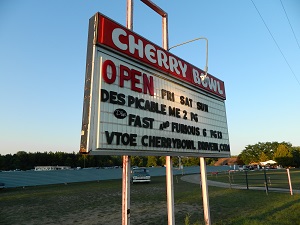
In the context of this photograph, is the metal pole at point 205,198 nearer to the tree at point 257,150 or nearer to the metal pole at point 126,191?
the metal pole at point 126,191

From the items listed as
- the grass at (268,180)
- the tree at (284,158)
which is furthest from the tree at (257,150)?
the grass at (268,180)

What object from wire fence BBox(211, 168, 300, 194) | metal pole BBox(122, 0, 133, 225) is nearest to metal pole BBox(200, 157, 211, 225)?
metal pole BBox(122, 0, 133, 225)

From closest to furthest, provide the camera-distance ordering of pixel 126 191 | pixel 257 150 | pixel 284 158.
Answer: pixel 126 191 < pixel 284 158 < pixel 257 150

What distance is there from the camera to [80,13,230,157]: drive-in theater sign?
4.17 m

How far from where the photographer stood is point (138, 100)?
5047 millimetres

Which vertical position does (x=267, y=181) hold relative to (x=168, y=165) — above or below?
below

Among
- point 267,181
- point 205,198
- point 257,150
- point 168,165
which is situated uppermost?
point 257,150

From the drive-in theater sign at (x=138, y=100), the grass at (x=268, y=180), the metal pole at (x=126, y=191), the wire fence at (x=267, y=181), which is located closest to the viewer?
the drive-in theater sign at (x=138, y=100)

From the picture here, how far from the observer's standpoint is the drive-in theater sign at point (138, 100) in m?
4.17

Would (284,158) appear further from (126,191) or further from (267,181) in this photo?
(126,191)

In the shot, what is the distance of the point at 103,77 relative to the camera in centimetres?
434

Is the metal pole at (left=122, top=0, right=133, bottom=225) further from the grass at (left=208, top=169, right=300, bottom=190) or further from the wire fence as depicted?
the grass at (left=208, top=169, right=300, bottom=190)

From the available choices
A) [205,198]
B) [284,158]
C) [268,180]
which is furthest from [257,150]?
[205,198]

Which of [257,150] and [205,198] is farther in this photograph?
[257,150]
